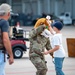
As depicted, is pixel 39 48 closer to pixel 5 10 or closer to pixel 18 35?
pixel 5 10

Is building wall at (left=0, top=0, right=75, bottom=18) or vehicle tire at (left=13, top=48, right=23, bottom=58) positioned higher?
vehicle tire at (left=13, top=48, right=23, bottom=58)

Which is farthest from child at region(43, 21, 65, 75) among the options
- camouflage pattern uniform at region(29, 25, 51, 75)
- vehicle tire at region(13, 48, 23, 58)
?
vehicle tire at region(13, 48, 23, 58)

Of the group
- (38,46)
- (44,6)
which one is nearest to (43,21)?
(38,46)

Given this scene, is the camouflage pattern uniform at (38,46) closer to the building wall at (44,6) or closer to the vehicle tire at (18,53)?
the vehicle tire at (18,53)

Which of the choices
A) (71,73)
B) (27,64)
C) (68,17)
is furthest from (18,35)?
Result: (68,17)

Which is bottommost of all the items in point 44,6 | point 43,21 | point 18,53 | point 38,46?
point 44,6

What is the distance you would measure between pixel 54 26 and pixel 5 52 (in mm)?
2176

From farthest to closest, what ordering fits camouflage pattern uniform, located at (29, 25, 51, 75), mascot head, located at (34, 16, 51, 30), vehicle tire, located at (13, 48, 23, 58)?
1. vehicle tire, located at (13, 48, 23, 58)
2. mascot head, located at (34, 16, 51, 30)
3. camouflage pattern uniform, located at (29, 25, 51, 75)

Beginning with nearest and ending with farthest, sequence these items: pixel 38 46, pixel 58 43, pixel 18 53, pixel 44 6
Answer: pixel 38 46, pixel 58 43, pixel 18 53, pixel 44 6

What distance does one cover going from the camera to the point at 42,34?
877cm

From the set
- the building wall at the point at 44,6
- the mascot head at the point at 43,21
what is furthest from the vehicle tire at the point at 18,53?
the building wall at the point at 44,6

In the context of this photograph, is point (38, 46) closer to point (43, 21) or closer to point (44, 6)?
point (43, 21)

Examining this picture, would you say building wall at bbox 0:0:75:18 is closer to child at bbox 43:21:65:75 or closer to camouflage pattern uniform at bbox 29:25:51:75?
child at bbox 43:21:65:75

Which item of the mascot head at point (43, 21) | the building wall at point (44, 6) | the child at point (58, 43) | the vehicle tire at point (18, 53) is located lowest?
the building wall at point (44, 6)
